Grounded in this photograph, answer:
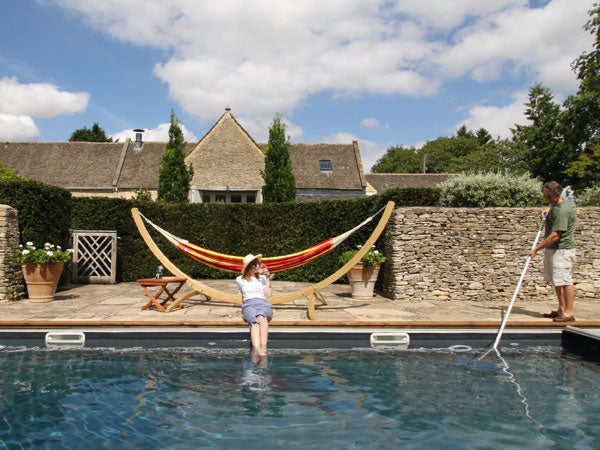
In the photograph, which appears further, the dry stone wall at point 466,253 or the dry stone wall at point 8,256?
the dry stone wall at point 466,253

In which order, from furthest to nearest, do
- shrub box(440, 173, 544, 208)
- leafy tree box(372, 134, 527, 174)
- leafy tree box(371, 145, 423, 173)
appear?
leafy tree box(371, 145, 423, 173), leafy tree box(372, 134, 527, 174), shrub box(440, 173, 544, 208)

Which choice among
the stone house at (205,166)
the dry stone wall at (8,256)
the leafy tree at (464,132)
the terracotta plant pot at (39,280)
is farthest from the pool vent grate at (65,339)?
the leafy tree at (464,132)

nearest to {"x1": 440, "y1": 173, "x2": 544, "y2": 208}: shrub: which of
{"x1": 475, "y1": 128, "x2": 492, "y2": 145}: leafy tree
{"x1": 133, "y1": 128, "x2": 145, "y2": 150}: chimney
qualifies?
{"x1": 133, "y1": 128, "x2": 145, "y2": 150}: chimney

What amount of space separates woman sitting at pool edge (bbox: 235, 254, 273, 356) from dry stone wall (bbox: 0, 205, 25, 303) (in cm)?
452

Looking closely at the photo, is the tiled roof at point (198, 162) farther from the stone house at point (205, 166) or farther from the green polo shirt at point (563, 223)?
the green polo shirt at point (563, 223)

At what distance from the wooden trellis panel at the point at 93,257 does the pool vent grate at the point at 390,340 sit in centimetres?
755

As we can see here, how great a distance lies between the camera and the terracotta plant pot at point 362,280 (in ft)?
26.6

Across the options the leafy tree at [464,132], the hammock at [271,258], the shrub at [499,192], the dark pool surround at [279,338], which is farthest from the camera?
the leafy tree at [464,132]

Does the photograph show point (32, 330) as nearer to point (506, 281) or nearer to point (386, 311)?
point (386, 311)

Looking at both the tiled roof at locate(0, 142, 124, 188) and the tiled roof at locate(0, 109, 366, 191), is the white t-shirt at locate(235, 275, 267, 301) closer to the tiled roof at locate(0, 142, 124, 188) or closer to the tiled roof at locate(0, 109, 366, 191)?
the tiled roof at locate(0, 109, 366, 191)

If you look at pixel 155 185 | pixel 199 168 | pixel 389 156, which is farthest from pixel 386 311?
pixel 389 156

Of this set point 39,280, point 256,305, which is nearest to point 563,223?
point 256,305

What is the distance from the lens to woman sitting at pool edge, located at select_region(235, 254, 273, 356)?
4.89 m

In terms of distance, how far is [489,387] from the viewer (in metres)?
4.13
